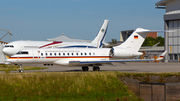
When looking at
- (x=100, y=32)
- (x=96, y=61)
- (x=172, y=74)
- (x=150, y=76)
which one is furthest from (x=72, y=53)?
(x=100, y=32)

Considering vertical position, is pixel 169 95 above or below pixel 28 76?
below

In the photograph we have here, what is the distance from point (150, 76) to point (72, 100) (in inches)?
437

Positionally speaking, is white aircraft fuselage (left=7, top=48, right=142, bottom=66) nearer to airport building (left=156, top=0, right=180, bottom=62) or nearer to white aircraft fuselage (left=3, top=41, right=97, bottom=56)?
white aircraft fuselage (left=3, top=41, right=97, bottom=56)

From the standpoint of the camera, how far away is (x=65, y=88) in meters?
20.1

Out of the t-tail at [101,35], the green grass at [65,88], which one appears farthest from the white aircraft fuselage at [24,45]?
the green grass at [65,88]

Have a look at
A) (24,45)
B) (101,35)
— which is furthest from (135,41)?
(101,35)

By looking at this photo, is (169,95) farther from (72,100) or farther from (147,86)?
(72,100)

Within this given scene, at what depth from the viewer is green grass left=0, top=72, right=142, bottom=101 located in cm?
1827

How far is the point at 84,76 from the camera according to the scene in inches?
892

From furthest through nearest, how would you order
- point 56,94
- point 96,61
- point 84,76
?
1. point 96,61
2. point 84,76
3. point 56,94

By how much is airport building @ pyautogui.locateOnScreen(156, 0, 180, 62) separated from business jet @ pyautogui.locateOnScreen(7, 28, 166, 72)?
36649 millimetres

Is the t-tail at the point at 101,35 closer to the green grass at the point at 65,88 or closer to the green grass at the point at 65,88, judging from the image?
the green grass at the point at 65,88

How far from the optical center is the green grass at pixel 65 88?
18266mm

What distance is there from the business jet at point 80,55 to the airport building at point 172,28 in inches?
1443
